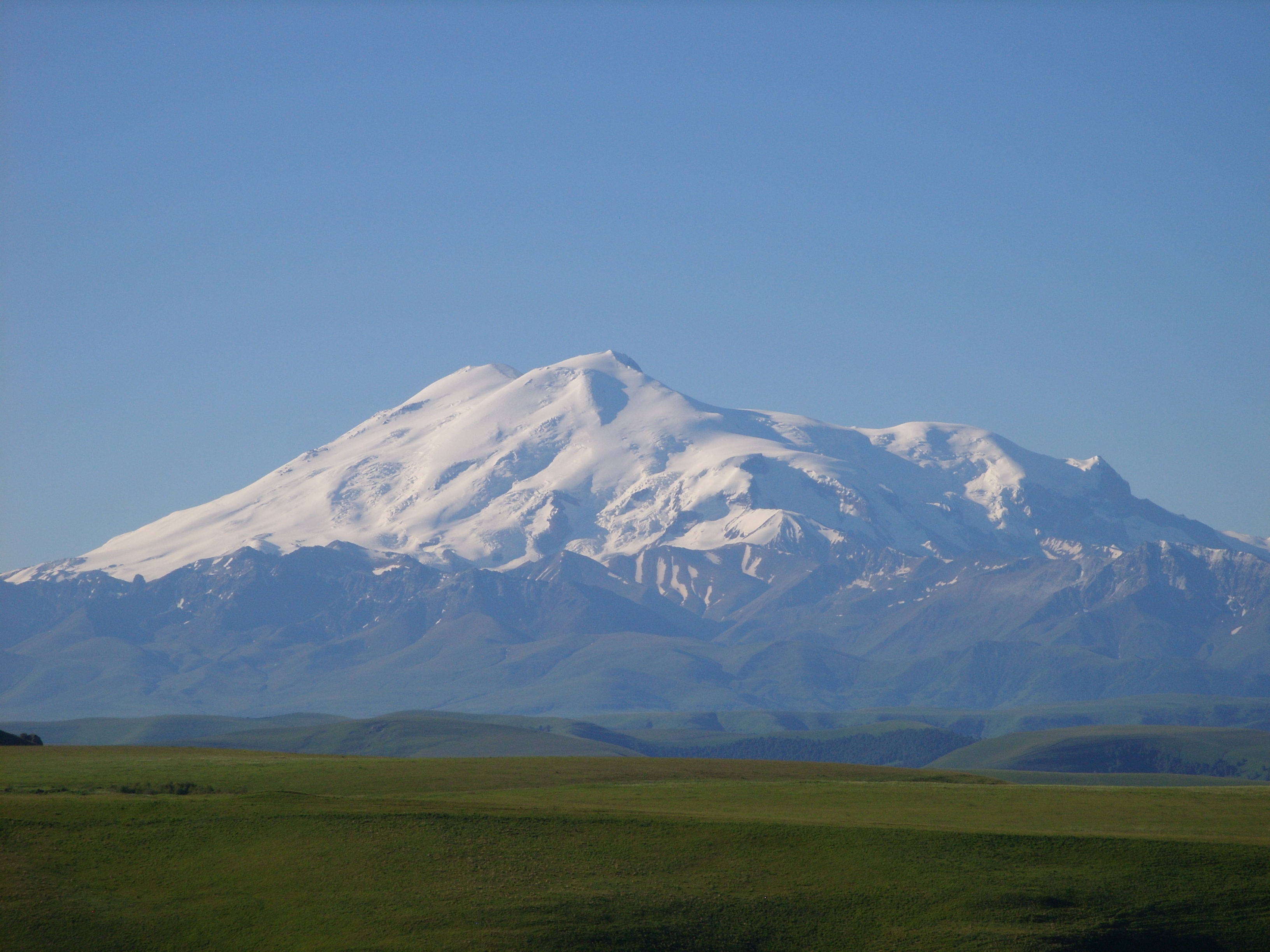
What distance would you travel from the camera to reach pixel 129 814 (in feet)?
280

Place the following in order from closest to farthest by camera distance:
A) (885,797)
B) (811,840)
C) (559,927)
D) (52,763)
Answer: (559,927) → (811,840) → (885,797) → (52,763)


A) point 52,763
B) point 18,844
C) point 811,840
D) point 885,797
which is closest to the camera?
point 18,844

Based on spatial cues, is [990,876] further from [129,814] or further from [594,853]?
[129,814]

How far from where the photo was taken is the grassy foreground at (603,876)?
73438 mm

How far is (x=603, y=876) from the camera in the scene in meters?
79.6

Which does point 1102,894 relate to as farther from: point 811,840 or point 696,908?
point 696,908

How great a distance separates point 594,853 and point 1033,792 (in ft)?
139

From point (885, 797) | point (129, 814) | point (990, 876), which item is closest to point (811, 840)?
point (990, 876)

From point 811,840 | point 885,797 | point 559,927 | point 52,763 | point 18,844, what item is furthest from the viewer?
point 52,763

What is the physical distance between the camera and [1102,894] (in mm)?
79875

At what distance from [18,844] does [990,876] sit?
51.5 meters

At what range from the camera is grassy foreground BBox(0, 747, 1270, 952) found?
73438 millimetres

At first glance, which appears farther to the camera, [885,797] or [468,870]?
[885,797]

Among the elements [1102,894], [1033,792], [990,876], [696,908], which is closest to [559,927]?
[696,908]
